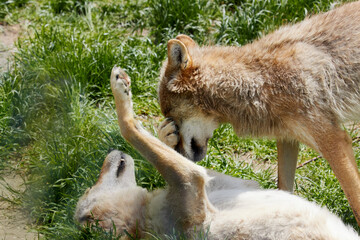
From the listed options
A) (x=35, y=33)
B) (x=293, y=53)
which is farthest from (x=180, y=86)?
(x=35, y=33)

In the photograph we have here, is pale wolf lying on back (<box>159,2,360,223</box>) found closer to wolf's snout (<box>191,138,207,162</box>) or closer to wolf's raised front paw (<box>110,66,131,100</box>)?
wolf's snout (<box>191,138,207,162</box>)

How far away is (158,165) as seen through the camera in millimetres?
4516

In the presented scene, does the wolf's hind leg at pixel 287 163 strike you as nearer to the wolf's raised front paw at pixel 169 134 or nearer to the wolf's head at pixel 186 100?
the wolf's head at pixel 186 100

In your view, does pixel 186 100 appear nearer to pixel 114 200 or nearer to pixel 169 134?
pixel 169 134

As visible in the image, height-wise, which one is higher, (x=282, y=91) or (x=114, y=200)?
(x=282, y=91)

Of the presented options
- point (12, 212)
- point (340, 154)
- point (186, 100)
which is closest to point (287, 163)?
point (340, 154)

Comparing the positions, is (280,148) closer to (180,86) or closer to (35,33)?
(180,86)

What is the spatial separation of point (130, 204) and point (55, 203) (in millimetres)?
1094

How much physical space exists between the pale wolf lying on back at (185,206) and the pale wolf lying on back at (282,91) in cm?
53

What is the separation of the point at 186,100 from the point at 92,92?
1.94m

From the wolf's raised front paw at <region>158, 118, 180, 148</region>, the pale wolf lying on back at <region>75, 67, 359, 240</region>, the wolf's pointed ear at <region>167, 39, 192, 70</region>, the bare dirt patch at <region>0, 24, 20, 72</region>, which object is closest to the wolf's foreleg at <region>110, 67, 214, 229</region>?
the pale wolf lying on back at <region>75, 67, 359, 240</region>

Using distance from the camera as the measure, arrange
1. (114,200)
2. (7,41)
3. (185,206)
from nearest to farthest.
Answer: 1. (185,206)
2. (114,200)
3. (7,41)

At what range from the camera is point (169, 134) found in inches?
207

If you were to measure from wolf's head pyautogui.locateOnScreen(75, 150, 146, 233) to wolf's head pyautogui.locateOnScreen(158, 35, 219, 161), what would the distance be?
2.26ft
